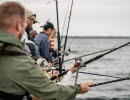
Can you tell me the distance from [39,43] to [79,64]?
4756 mm

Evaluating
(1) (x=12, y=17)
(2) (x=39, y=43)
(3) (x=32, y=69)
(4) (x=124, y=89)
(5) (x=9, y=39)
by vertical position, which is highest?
(1) (x=12, y=17)

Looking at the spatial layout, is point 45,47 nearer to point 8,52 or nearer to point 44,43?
point 44,43

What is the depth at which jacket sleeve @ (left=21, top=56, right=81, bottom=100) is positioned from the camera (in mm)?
2420

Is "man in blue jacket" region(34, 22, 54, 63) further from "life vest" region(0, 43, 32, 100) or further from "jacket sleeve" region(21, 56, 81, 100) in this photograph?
"life vest" region(0, 43, 32, 100)

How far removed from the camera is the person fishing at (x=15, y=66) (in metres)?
2.40

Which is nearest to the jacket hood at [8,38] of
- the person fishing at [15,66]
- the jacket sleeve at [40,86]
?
the person fishing at [15,66]

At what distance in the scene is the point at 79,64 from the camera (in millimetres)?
3957

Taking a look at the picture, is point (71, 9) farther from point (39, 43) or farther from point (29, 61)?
point (29, 61)

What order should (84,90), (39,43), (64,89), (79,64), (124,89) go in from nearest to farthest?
1. (64,89)
2. (84,90)
3. (79,64)
4. (39,43)
5. (124,89)

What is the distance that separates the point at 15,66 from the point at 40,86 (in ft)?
0.87

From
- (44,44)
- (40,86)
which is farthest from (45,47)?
(40,86)

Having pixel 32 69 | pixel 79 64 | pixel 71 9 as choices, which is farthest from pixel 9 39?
pixel 71 9

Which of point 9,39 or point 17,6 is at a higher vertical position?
point 17,6

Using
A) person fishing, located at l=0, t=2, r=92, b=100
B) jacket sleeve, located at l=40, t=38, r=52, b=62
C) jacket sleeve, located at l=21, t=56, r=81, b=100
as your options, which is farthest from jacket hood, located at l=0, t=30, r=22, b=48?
jacket sleeve, located at l=40, t=38, r=52, b=62
